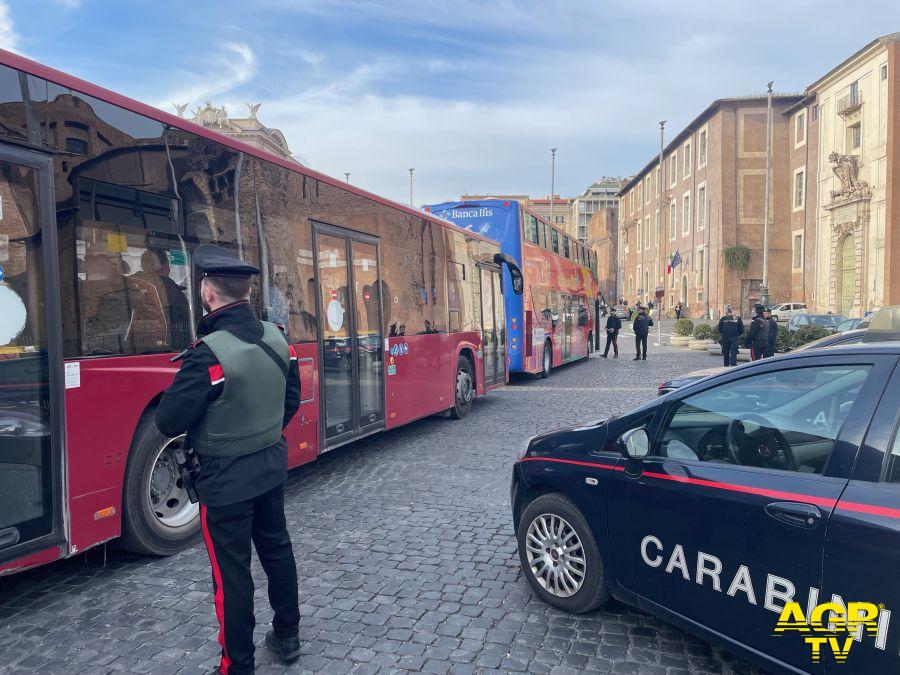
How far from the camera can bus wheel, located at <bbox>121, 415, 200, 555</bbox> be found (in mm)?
4426

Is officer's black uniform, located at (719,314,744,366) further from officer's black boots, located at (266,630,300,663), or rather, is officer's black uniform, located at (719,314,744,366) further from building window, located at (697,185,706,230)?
building window, located at (697,185,706,230)

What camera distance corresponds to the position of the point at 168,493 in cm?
484

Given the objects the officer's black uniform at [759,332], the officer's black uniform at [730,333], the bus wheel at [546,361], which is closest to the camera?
the officer's black uniform at [759,332]

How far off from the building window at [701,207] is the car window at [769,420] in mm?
61419

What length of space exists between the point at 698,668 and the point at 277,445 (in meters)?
2.30

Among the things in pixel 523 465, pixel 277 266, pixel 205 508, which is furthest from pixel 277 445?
pixel 277 266

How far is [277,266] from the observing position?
19.7ft

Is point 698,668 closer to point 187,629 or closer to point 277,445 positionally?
point 277,445

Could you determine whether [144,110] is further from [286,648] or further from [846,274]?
[846,274]

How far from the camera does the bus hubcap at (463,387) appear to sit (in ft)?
35.5

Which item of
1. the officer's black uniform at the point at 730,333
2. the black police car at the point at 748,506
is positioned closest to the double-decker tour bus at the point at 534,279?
the officer's black uniform at the point at 730,333

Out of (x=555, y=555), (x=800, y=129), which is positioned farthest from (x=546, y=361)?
(x=800, y=129)

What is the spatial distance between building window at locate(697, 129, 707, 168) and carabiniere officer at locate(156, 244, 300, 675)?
63.1 metres

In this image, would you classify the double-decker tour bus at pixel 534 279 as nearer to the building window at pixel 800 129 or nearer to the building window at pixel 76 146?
the building window at pixel 76 146
